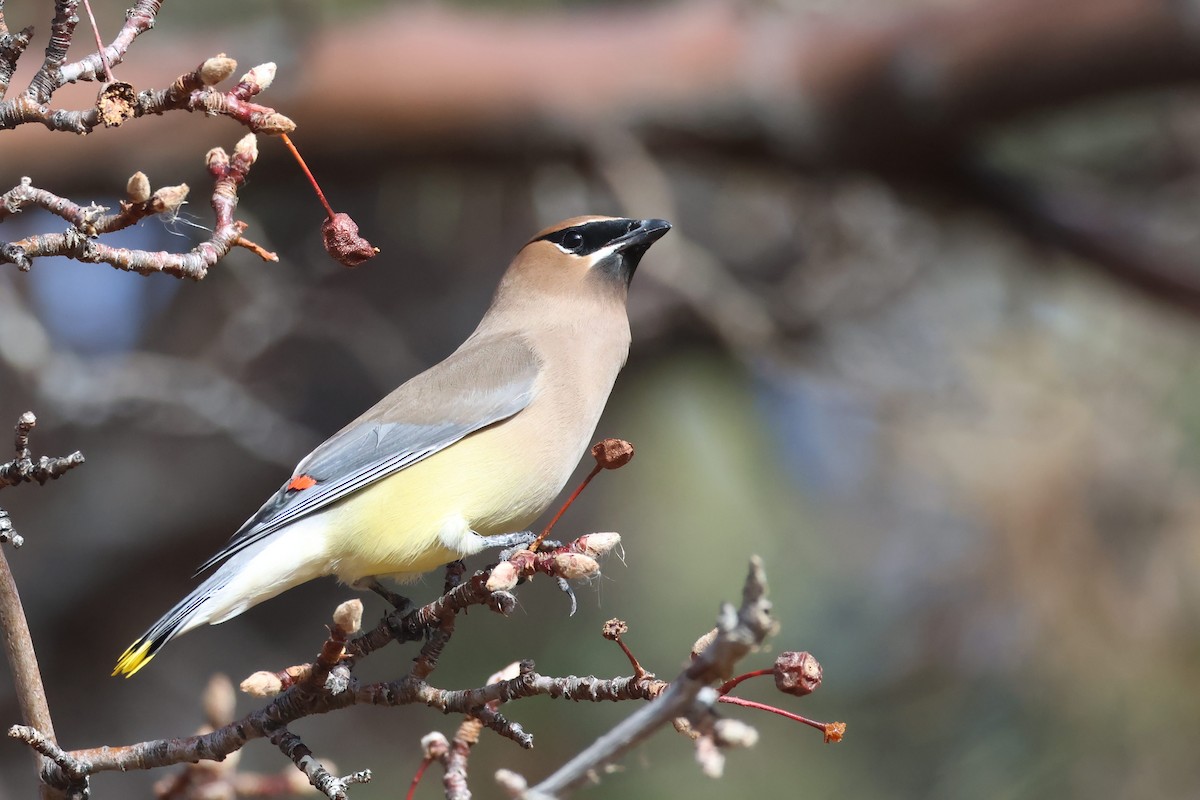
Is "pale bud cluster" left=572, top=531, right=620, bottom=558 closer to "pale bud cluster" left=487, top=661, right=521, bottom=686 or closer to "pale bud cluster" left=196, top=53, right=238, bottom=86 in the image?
"pale bud cluster" left=487, top=661, right=521, bottom=686

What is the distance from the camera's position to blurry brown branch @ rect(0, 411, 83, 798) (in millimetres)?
1519

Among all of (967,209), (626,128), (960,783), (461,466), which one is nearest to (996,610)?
(960,783)

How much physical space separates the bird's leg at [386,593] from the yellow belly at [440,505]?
6cm

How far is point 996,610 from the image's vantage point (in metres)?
4.69

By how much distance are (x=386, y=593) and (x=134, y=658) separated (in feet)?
2.26

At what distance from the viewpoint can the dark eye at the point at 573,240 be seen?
11.2ft

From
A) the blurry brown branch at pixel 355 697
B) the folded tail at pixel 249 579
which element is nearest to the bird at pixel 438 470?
the folded tail at pixel 249 579

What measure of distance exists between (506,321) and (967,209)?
8.28 feet

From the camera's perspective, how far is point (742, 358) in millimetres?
5434

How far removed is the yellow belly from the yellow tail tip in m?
0.53

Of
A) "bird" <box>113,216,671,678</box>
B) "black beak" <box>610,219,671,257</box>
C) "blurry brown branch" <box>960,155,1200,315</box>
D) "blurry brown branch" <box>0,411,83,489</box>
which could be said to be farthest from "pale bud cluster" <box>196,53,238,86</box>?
"blurry brown branch" <box>960,155,1200,315</box>

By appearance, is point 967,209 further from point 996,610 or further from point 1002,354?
point 996,610

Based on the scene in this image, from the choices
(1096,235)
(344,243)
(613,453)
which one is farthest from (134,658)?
(1096,235)

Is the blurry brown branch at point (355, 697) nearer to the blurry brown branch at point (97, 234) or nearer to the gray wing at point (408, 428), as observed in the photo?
the blurry brown branch at point (97, 234)
